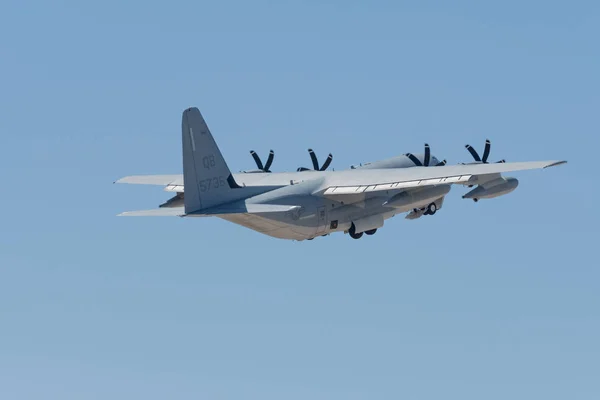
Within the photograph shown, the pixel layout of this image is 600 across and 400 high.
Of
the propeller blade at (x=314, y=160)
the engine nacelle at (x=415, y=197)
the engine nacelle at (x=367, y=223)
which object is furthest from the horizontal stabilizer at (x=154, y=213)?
A: the propeller blade at (x=314, y=160)

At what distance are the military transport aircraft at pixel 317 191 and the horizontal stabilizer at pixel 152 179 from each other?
1.36 meters

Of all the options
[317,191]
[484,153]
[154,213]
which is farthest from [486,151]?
[154,213]

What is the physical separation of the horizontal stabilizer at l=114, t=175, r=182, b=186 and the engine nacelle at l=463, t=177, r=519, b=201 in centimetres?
1830

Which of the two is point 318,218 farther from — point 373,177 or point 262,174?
point 262,174

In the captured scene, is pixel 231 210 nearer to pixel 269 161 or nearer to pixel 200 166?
pixel 200 166

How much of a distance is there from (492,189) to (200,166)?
16465 mm

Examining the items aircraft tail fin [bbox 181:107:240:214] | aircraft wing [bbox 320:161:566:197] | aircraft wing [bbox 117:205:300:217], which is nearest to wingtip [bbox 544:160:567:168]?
aircraft wing [bbox 320:161:566:197]

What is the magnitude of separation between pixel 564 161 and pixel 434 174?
25.1ft

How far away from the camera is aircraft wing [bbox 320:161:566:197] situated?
260 ft

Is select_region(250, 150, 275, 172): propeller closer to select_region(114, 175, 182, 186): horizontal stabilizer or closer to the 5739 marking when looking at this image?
select_region(114, 175, 182, 186): horizontal stabilizer

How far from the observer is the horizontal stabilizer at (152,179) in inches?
3502

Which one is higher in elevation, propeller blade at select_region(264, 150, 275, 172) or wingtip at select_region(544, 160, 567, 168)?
propeller blade at select_region(264, 150, 275, 172)

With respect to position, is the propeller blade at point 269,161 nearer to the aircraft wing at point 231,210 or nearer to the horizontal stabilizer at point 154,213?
the aircraft wing at point 231,210

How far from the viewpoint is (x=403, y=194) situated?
82625 millimetres
